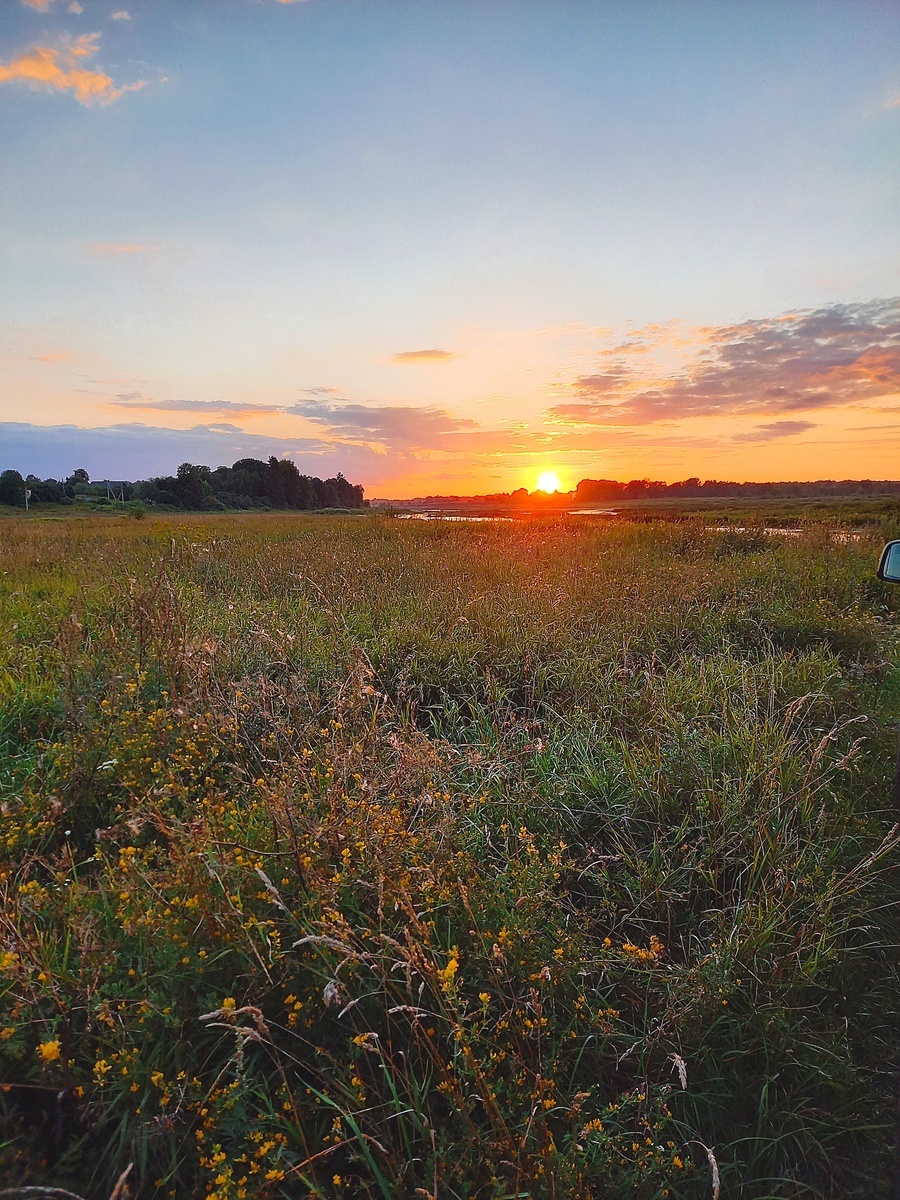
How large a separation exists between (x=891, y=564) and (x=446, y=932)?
2.67 metres

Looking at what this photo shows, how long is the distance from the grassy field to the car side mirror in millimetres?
944

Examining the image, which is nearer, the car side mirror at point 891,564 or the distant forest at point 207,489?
the car side mirror at point 891,564

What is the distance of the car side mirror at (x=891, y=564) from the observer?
291 cm

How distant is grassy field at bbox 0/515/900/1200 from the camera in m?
1.51

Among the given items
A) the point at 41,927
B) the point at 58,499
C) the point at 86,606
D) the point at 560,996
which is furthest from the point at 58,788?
the point at 58,499

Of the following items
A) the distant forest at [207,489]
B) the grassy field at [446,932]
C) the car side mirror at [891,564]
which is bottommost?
the grassy field at [446,932]

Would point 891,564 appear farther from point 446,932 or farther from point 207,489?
point 207,489

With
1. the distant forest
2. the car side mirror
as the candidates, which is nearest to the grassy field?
the car side mirror

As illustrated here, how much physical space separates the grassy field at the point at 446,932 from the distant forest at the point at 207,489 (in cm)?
6459

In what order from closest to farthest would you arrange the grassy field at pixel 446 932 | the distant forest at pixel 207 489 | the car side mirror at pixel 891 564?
1. the grassy field at pixel 446 932
2. the car side mirror at pixel 891 564
3. the distant forest at pixel 207 489

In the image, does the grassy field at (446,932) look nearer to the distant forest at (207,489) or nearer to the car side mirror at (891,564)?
the car side mirror at (891,564)

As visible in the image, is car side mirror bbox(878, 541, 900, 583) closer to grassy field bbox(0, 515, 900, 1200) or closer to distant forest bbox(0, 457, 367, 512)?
grassy field bbox(0, 515, 900, 1200)

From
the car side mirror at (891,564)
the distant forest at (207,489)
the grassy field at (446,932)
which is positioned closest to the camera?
the grassy field at (446,932)

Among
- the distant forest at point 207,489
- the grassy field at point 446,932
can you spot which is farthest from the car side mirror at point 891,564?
the distant forest at point 207,489
